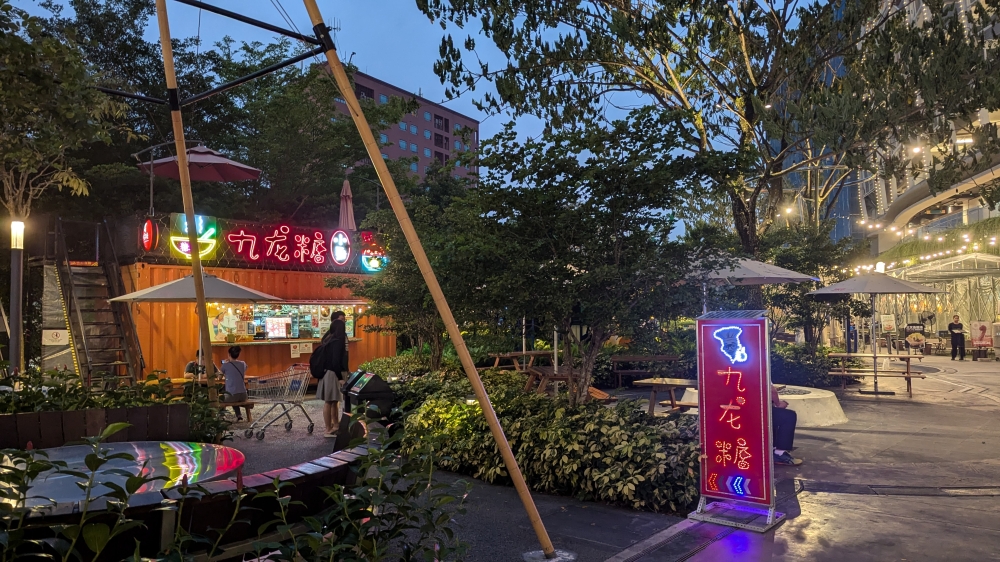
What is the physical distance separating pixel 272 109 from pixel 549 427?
17.3 metres

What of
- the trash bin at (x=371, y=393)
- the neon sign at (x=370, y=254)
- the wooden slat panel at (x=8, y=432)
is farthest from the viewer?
the neon sign at (x=370, y=254)

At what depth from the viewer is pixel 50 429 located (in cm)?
574

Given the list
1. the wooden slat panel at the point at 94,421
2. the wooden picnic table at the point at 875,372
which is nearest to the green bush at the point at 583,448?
the wooden slat panel at the point at 94,421

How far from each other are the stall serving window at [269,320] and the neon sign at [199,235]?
4.05ft

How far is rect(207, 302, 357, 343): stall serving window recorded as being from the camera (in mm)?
15461

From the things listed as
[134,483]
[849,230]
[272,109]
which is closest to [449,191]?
[272,109]

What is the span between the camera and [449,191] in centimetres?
2392

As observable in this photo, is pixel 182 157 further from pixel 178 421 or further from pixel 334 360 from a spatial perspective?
pixel 334 360

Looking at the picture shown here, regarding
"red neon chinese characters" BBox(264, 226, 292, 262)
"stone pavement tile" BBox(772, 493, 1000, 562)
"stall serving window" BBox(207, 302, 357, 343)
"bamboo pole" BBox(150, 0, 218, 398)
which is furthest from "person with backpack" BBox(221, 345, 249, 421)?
"stone pavement tile" BBox(772, 493, 1000, 562)

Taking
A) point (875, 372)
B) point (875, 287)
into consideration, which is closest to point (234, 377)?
point (875, 372)

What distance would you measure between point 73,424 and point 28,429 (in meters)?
0.31

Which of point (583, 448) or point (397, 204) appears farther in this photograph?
point (583, 448)

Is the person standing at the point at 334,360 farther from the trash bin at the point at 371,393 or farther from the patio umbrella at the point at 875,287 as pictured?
the patio umbrella at the point at 875,287

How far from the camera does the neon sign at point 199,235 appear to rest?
48.2 ft
